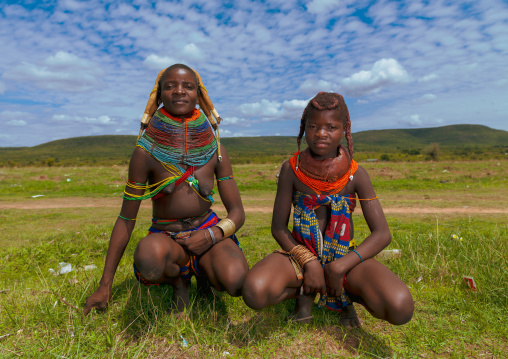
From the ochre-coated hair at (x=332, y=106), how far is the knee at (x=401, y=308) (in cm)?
118

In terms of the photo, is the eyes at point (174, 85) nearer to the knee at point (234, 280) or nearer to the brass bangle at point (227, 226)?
the brass bangle at point (227, 226)

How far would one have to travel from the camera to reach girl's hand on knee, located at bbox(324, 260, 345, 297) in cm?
250

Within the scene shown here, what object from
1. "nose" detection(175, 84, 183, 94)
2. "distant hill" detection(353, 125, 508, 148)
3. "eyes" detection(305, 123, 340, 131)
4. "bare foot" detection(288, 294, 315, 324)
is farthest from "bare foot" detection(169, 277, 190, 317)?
"distant hill" detection(353, 125, 508, 148)

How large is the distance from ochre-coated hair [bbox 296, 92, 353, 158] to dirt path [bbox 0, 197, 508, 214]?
7004mm

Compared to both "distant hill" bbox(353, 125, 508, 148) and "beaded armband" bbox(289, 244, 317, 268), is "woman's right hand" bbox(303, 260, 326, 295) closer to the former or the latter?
"beaded armband" bbox(289, 244, 317, 268)

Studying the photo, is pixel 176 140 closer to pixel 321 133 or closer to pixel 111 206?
pixel 321 133

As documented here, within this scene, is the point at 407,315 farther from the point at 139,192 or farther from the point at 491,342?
the point at 139,192

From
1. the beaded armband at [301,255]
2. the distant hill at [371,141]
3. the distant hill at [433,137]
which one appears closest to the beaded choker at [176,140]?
the beaded armband at [301,255]

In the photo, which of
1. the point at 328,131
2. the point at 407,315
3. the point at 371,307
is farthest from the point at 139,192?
the point at 407,315

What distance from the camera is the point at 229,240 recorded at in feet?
9.85

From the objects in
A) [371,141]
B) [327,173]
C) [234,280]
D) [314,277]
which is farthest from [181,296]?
[371,141]

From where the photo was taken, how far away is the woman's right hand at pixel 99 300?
2.84 m

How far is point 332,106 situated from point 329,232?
3.33 feet

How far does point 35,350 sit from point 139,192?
1315 mm
